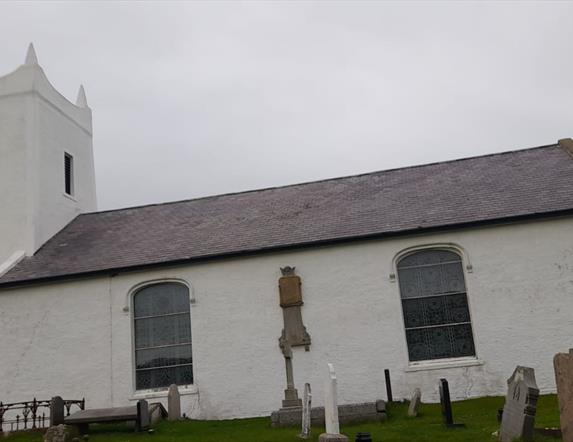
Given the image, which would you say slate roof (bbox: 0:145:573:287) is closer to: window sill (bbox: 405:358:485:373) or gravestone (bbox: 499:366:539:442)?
window sill (bbox: 405:358:485:373)

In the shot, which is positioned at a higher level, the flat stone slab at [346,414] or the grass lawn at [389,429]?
the flat stone slab at [346,414]

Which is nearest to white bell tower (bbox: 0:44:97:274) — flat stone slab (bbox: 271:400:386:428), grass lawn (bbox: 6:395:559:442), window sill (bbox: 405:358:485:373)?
grass lawn (bbox: 6:395:559:442)

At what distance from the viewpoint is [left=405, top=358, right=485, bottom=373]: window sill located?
1634 cm

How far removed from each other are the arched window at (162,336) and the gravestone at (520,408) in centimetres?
1008

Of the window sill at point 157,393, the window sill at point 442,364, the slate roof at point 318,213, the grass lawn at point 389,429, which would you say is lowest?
the grass lawn at point 389,429

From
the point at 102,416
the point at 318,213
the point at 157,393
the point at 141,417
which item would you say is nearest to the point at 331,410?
the point at 141,417

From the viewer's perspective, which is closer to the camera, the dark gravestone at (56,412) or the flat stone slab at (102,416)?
the flat stone slab at (102,416)

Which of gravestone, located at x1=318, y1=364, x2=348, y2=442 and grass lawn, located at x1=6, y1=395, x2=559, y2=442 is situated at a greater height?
gravestone, located at x1=318, y1=364, x2=348, y2=442

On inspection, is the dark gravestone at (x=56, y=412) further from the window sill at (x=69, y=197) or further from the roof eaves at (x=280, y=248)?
the window sill at (x=69, y=197)

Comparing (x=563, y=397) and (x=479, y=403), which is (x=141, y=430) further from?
(x=563, y=397)

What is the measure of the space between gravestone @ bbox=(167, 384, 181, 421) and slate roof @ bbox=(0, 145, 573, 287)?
3.83m

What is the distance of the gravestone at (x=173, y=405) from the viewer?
A: 16.0m

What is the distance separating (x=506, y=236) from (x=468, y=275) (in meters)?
1.43

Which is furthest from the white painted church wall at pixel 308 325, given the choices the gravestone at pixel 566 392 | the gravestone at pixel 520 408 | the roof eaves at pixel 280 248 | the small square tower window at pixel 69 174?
the gravestone at pixel 566 392
